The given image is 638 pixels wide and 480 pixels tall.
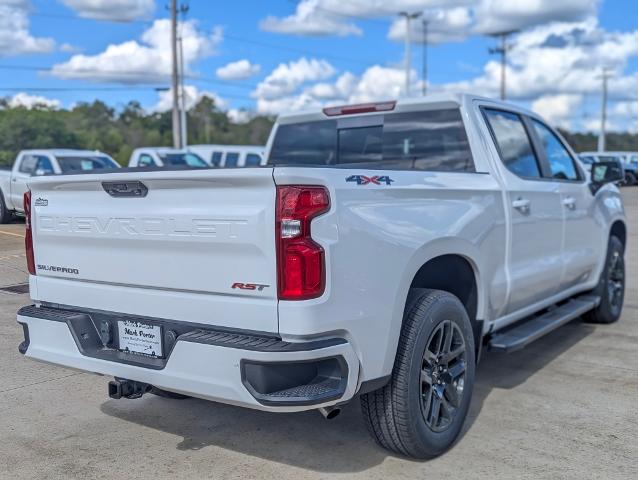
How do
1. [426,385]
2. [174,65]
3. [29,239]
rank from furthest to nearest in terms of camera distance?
[174,65]
[29,239]
[426,385]

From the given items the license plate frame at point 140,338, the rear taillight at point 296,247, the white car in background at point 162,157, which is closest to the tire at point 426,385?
the rear taillight at point 296,247

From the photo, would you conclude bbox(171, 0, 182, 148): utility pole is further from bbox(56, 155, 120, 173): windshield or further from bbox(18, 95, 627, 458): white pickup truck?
bbox(18, 95, 627, 458): white pickup truck

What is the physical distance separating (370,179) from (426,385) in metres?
1.17

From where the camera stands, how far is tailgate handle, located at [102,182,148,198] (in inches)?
139

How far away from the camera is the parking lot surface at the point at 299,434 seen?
3754 mm

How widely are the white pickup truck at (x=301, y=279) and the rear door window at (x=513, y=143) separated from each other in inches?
1.7

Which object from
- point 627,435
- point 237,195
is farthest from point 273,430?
point 627,435

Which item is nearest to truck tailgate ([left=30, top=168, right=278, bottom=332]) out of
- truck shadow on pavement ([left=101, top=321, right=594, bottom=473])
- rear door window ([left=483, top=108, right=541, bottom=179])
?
truck shadow on pavement ([left=101, top=321, right=594, bottom=473])

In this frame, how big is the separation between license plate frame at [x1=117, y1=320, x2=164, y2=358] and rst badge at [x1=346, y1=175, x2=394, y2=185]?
3.81 feet

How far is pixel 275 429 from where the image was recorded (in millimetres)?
4285

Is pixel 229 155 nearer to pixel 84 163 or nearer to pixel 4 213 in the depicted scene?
pixel 84 163

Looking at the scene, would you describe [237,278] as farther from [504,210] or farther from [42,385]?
[42,385]

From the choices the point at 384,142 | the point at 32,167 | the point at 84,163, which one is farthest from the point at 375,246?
the point at 32,167

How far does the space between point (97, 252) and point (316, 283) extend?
132 centimetres
